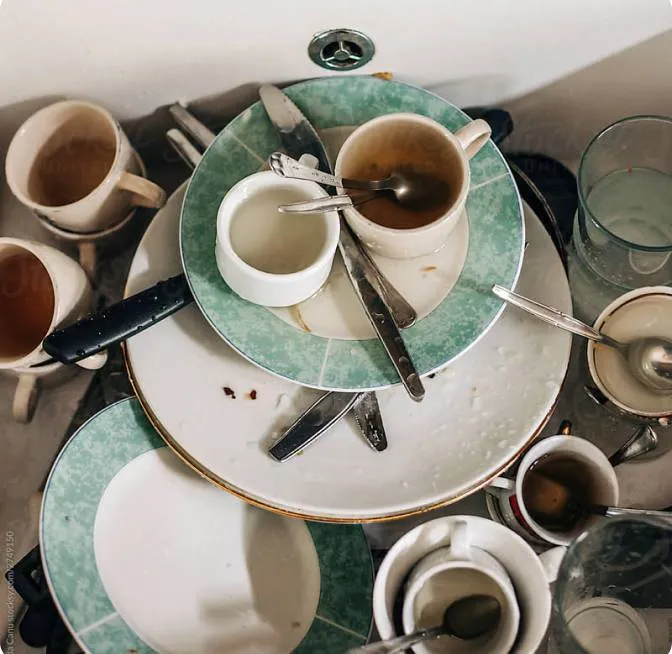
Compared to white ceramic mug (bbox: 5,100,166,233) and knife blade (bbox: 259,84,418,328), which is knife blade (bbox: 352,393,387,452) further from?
white ceramic mug (bbox: 5,100,166,233)

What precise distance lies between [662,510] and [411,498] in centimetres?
22

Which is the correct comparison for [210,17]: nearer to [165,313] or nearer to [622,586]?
[165,313]

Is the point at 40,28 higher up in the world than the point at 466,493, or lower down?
higher up

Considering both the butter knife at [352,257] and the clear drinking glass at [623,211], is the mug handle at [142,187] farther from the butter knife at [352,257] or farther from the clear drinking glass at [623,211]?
the clear drinking glass at [623,211]

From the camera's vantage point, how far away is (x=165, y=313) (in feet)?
1.94

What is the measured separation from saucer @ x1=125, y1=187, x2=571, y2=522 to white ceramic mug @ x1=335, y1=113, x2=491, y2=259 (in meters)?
0.12

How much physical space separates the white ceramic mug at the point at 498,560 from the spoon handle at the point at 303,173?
26cm

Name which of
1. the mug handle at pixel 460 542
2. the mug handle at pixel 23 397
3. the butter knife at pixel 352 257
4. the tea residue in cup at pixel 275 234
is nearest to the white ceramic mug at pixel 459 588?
the mug handle at pixel 460 542

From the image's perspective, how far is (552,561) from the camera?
21.9 inches

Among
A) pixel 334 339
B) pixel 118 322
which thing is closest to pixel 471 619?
pixel 334 339

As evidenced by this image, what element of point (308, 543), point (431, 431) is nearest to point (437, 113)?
point (431, 431)

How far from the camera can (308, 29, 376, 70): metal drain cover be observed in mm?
620

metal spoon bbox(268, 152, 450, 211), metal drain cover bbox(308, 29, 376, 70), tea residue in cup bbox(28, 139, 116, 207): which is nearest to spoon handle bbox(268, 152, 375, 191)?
metal spoon bbox(268, 152, 450, 211)

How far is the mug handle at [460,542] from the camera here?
56 cm
